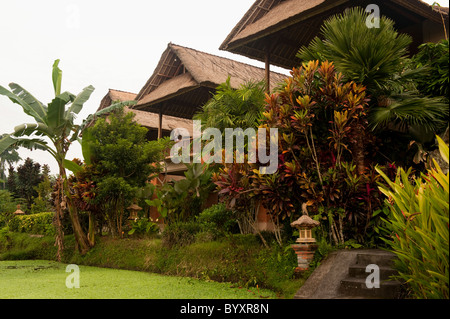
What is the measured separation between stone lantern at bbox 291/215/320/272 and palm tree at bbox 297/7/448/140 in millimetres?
1787

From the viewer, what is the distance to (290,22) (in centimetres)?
899

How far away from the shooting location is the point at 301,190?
6.35m

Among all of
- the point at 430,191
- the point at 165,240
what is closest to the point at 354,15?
the point at 430,191

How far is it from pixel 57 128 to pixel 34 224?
5.98 meters

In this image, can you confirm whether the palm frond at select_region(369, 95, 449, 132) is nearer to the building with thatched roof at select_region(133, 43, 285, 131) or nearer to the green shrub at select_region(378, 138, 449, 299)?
the green shrub at select_region(378, 138, 449, 299)

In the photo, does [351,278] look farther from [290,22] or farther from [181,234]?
[290,22]

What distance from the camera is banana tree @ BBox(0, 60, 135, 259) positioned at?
955 cm

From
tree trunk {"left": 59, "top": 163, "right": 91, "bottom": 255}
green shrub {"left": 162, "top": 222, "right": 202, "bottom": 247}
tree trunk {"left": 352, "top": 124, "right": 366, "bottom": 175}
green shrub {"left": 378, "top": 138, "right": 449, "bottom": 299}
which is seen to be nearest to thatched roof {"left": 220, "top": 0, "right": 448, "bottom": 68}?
tree trunk {"left": 352, "top": 124, "right": 366, "bottom": 175}

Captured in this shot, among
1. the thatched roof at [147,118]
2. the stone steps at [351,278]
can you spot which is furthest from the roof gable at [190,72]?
the stone steps at [351,278]

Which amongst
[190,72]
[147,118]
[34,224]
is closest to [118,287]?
[190,72]

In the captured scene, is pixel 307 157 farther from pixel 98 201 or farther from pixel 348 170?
pixel 98 201

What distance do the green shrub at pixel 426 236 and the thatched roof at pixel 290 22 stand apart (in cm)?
539

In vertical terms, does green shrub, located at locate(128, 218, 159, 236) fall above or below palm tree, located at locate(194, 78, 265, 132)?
below
